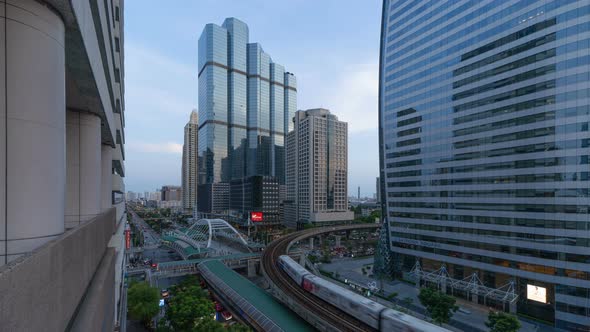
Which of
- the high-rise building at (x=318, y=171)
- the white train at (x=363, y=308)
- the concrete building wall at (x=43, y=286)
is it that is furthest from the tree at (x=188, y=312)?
the high-rise building at (x=318, y=171)

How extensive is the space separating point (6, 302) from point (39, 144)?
342 cm

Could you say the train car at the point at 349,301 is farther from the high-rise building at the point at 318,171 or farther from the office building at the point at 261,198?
the office building at the point at 261,198

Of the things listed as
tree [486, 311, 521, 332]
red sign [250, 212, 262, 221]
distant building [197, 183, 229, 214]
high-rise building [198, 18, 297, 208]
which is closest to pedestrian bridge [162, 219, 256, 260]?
red sign [250, 212, 262, 221]

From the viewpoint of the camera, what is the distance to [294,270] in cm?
4553

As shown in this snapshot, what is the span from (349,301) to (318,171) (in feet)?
285

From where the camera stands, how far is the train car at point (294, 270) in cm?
4311

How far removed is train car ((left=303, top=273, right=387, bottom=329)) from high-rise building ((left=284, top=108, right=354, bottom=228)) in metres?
77.1

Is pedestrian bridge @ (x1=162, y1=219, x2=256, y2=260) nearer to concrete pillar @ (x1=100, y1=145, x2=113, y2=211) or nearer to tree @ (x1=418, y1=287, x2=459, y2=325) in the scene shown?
tree @ (x1=418, y1=287, x2=459, y2=325)

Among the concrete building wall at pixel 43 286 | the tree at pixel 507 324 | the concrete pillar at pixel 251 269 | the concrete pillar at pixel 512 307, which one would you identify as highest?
the concrete building wall at pixel 43 286

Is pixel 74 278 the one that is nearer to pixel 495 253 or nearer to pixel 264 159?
pixel 495 253

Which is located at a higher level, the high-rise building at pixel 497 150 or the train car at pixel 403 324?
the high-rise building at pixel 497 150

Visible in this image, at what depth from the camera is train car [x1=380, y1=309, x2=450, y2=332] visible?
78.9 feet

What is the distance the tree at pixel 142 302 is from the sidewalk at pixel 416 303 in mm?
33550

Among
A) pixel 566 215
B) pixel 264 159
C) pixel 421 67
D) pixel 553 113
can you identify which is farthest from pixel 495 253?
pixel 264 159
